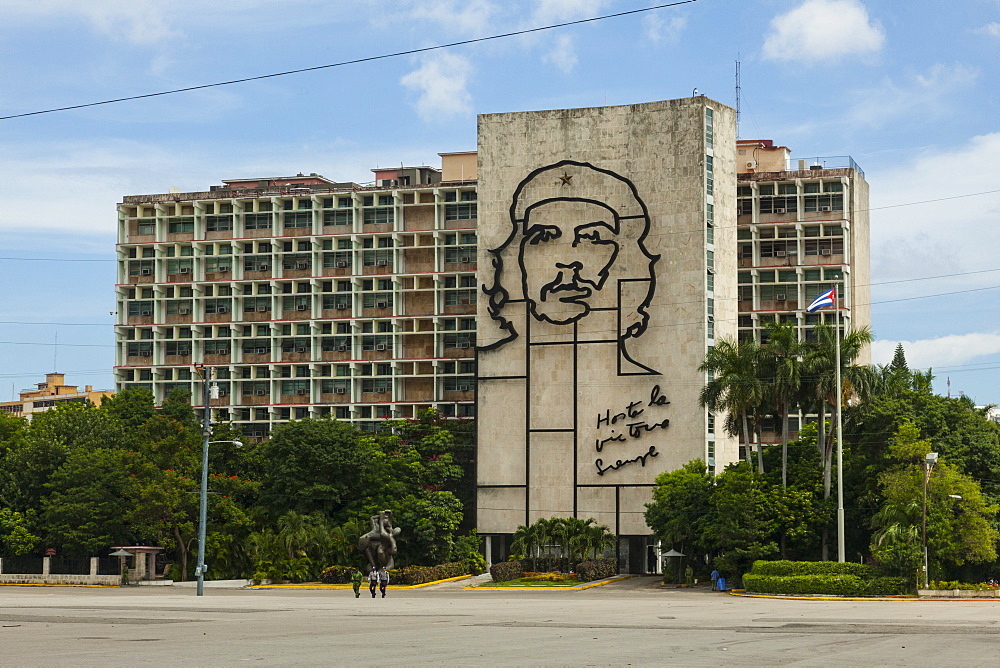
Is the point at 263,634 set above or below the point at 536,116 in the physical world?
below

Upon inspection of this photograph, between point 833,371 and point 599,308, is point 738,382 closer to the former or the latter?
point 833,371

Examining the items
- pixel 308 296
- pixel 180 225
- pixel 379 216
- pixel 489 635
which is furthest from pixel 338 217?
pixel 489 635

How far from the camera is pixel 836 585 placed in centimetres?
5634

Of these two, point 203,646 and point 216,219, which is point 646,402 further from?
point 203,646

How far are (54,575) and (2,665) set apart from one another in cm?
5963

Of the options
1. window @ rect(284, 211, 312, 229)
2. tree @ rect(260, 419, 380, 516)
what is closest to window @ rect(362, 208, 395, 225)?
window @ rect(284, 211, 312, 229)

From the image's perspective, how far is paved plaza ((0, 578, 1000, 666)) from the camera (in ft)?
69.8

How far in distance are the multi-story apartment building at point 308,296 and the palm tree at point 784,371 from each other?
49.4 metres

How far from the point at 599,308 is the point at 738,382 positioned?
79.2 ft

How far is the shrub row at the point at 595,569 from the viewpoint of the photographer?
74.1 meters

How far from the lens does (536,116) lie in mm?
94188

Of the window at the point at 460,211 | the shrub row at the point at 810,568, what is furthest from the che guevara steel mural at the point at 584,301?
the shrub row at the point at 810,568

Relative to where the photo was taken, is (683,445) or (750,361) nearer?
(750,361)

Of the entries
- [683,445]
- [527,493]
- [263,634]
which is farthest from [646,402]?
[263,634]
